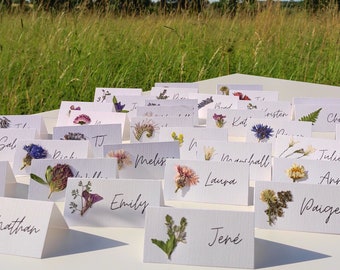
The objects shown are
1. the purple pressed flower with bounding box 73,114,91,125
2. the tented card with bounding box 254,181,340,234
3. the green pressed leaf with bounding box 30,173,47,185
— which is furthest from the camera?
the purple pressed flower with bounding box 73,114,91,125

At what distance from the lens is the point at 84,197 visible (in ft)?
2.93

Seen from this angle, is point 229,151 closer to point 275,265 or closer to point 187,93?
point 275,265

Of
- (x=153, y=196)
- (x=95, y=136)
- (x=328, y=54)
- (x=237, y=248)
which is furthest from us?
(x=328, y=54)

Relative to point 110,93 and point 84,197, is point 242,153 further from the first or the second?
point 110,93

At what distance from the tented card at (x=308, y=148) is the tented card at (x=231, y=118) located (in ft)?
1.02

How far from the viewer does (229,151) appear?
1.10 meters

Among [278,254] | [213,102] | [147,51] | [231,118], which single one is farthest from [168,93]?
[147,51]

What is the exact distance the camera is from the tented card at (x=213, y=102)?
66.9 inches

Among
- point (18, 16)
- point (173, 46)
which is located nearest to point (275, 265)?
point (173, 46)

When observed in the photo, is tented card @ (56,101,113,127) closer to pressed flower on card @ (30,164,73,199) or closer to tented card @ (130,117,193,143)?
tented card @ (130,117,193,143)

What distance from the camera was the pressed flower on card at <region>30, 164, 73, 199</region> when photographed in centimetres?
99

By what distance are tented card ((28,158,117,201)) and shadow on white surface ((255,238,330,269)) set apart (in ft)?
0.87

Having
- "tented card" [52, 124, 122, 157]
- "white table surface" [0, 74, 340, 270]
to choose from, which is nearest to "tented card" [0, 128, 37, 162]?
"tented card" [52, 124, 122, 157]

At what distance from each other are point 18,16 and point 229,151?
330 centimetres
